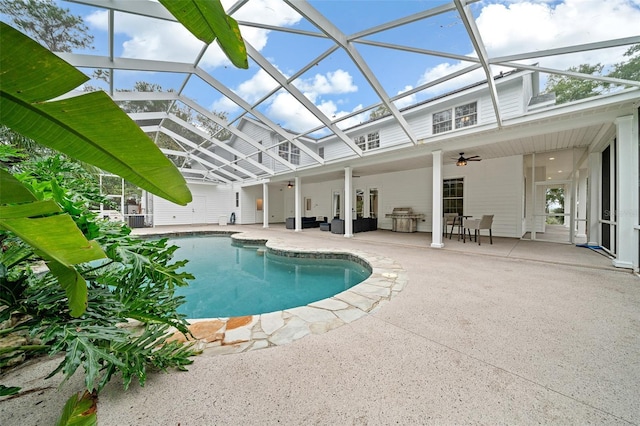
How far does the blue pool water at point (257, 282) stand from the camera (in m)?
3.77

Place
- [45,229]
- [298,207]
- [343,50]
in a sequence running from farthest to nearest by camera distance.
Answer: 1. [298,207]
2. [343,50]
3. [45,229]

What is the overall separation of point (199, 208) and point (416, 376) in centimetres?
1558

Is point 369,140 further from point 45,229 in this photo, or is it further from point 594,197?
point 45,229

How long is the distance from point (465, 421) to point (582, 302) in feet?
9.00

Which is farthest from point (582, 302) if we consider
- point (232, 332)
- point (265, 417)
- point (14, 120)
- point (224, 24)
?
point (14, 120)

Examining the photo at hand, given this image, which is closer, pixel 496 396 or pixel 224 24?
pixel 224 24

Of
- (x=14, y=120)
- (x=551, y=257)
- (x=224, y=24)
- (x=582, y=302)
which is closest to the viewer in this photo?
(x=14, y=120)

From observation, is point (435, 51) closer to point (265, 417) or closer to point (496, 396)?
point (496, 396)

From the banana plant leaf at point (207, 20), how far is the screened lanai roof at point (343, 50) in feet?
6.45

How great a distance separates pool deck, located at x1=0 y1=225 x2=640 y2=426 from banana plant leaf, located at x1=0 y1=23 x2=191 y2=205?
140cm

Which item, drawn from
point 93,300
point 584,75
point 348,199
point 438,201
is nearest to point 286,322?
point 93,300

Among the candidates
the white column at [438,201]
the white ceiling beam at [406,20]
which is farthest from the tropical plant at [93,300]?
the white column at [438,201]

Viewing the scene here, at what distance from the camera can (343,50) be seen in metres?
4.36

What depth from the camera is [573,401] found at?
4.52 feet
